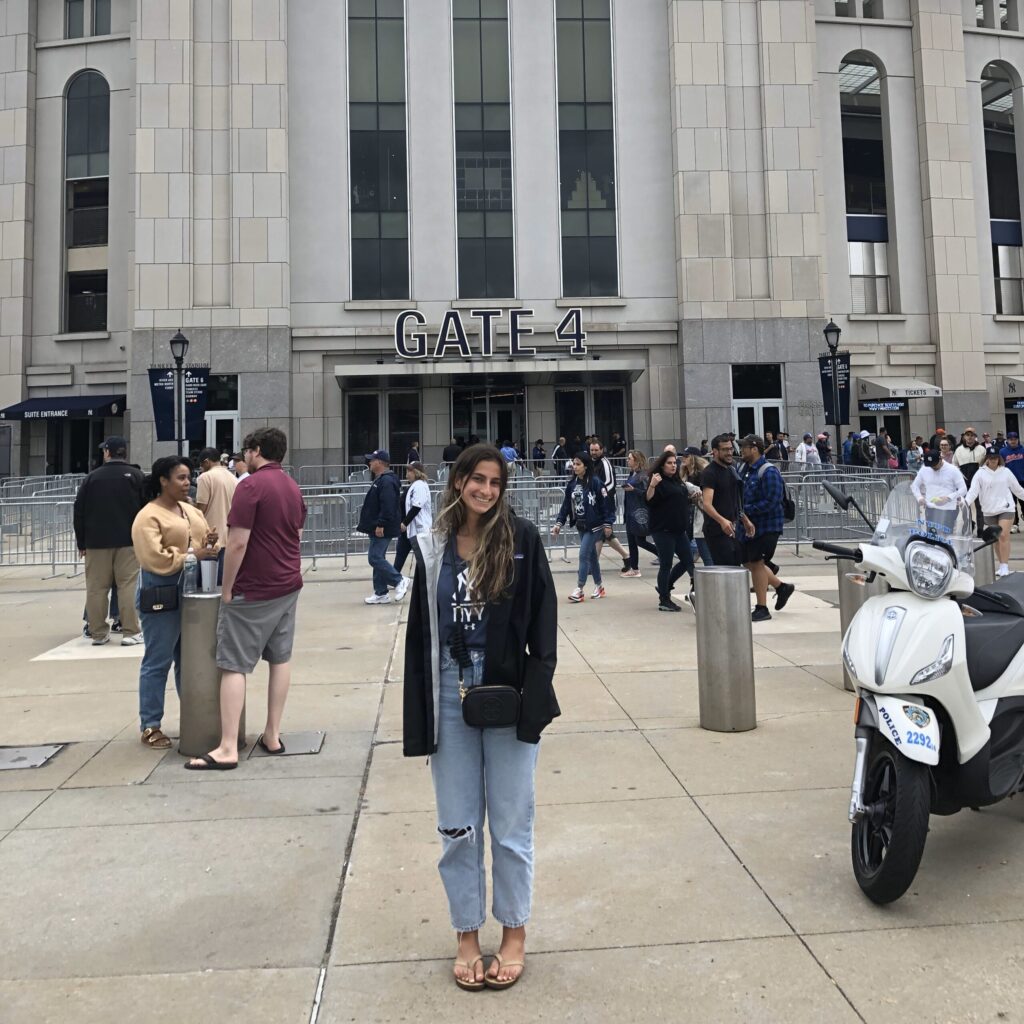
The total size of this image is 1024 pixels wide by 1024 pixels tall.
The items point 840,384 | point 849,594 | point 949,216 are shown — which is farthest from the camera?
point 949,216

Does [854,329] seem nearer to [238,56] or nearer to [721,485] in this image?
[238,56]

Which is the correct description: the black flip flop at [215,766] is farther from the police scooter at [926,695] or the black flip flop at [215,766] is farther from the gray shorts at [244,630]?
the police scooter at [926,695]

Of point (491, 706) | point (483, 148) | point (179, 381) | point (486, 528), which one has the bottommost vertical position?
point (491, 706)

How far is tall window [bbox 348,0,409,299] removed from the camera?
29.2 metres

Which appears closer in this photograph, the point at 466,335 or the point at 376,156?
the point at 466,335

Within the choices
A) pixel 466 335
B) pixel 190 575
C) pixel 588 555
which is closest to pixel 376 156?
pixel 466 335

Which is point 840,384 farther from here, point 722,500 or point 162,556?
point 162,556

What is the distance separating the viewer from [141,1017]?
113 inches

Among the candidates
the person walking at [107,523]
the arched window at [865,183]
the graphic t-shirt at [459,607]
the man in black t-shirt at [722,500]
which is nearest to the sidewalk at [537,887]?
the graphic t-shirt at [459,607]

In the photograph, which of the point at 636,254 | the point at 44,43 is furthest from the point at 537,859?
the point at 44,43

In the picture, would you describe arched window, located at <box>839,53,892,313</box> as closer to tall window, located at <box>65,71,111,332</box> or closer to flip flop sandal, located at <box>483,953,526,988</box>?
tall window, located at <box>65,71,111,332</box>

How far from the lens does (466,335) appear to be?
94.4 ft

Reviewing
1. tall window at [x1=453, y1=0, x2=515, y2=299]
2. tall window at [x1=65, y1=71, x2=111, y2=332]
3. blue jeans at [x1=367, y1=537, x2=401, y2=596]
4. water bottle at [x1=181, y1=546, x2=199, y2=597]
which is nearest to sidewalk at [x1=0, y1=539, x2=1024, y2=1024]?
water bottle at [x1=181, y1=546, x2=199, y2=597]

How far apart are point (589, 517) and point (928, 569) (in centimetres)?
751
